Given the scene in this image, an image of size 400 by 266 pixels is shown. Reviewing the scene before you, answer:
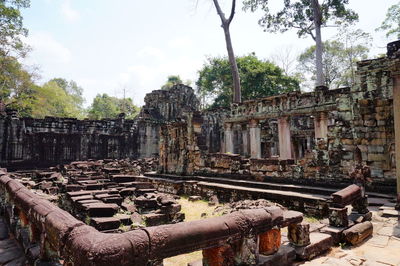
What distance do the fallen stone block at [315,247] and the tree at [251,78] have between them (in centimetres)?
2456

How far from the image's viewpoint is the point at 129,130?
68.9 feet

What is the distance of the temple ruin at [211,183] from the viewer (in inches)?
89.9

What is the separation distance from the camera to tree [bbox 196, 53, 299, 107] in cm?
2720

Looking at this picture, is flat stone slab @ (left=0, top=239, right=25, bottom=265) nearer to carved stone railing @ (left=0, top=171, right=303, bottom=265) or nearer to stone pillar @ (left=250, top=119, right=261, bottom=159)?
carved stone railing @ (left=0, top=171, right=303, bottom=265)

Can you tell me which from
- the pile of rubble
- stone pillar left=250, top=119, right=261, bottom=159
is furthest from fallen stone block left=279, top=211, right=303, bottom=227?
stone pillar left=250, top=119, right=261, bottom=159

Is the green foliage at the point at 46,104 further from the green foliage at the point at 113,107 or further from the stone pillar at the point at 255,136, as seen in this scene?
the stone pillar at the point at 255,136

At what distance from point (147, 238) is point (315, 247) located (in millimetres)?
2745

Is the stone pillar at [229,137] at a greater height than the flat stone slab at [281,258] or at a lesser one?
greater

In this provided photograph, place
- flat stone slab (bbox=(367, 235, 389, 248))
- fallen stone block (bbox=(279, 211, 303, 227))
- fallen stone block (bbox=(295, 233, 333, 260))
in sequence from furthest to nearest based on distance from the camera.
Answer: flat stone slab (bbox=(367, 235, 389, 248)), fallen stone block (bbox=(295, 233, 333, 260)), fallen stone block (bbox=(279, 211, 303, 227))

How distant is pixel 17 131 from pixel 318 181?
17.8m

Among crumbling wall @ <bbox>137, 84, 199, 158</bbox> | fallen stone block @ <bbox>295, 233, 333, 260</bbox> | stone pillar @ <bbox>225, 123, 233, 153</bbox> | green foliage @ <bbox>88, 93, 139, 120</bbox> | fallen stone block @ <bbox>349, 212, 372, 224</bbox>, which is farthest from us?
green foliage @ <bbox>88, 93, 139, 120</bbox>

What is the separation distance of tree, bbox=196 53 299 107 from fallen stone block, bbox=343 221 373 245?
24.1 m

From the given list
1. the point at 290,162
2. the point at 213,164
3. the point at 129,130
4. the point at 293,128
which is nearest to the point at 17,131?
the point at 129,130

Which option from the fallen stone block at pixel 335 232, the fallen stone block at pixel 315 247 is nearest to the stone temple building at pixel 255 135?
the fallen stone block at pixel 335 232
